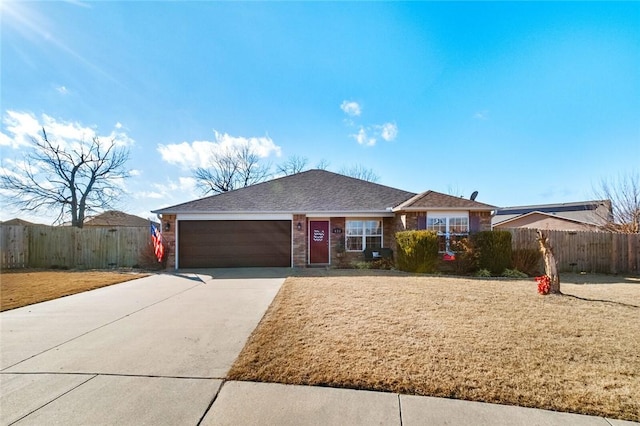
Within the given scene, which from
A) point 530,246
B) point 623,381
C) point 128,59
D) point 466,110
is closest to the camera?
point 623,381

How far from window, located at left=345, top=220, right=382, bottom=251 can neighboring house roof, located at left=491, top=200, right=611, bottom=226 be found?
912 centimetres

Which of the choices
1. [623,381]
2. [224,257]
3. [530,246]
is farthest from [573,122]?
[224,257]

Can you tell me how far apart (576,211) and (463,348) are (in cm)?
3033

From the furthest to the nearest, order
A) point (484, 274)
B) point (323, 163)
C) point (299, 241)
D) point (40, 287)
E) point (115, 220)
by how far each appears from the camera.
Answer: point (323, 163)
point (115, 220)
point (299, 241)
point (484, 274)
point (40, 287)

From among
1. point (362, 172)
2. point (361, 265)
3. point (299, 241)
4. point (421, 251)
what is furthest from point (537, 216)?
point (299, 241)

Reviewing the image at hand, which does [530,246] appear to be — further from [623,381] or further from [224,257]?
[224,257]

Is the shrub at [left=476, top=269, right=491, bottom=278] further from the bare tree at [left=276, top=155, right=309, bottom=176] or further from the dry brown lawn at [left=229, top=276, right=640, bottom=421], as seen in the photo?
the bare tree at [left=276, top=155, right=309, bottom=176]

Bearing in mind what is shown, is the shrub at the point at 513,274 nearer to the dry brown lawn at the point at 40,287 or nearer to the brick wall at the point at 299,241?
the brick wall at the point at 299,241

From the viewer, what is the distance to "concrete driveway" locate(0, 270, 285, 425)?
2492 mm

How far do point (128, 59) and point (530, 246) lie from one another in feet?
52.6

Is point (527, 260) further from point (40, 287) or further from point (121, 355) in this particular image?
point (40, 287)

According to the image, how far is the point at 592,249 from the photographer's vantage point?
37.9 feet

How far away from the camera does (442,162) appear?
58.3 feet

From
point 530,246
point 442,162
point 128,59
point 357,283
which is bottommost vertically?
point 357,283
